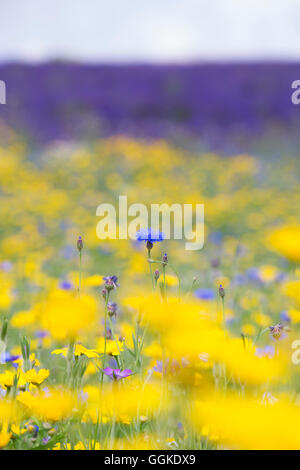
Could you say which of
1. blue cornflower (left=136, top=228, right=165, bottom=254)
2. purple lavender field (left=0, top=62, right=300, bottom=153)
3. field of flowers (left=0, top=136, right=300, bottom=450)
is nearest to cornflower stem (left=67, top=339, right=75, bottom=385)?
field of flowers (left=0, top=136, right=300, bottom=450)

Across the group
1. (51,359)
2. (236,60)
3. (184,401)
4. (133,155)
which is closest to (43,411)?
(184,401)

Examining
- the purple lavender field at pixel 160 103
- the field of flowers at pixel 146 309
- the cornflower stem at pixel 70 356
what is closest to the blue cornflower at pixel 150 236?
the field of flowers at pixel 146 309

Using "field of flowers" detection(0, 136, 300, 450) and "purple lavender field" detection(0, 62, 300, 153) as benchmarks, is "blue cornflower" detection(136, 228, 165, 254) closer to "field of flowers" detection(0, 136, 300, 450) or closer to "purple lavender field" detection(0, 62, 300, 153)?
"field of flowers" detection(0, 136, 300, 450)

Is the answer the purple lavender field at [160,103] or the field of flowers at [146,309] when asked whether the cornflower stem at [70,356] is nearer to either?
the field of flowers at [146,309]

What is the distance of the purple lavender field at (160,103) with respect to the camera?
670 cm

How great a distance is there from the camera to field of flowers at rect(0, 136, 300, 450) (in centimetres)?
62

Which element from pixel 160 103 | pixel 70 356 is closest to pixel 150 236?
pixel 70 356

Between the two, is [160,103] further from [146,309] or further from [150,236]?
[146,309]

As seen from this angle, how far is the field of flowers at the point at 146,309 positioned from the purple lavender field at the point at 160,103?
121cm

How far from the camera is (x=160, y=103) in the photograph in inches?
332

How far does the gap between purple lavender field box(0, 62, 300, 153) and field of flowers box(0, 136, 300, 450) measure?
1.21 meters
